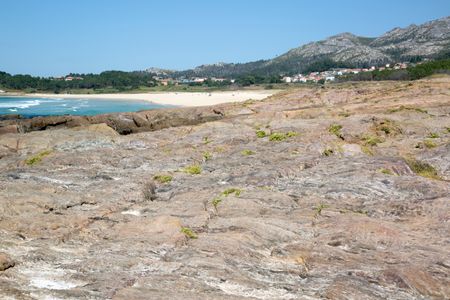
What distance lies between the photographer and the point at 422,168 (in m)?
20.4

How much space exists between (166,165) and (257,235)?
10.3 meters

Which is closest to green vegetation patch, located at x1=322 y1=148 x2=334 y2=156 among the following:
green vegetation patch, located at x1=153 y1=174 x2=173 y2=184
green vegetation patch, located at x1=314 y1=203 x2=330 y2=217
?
green vegetation patch, located at x1=314 y1=203 x2=330 y2=217

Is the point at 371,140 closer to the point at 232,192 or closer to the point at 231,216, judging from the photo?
the point at 232,192

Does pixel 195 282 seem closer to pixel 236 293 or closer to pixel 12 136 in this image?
pixel 236 293

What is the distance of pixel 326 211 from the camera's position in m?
14.9

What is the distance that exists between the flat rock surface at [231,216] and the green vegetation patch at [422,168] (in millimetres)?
99

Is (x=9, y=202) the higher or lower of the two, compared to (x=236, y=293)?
higher

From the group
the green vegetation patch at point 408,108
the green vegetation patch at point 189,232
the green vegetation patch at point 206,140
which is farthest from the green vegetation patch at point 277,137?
the green vegetation patch at point 189,232

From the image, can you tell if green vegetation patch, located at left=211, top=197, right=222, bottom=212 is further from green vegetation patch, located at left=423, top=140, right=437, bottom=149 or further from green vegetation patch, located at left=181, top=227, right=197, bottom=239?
green vegetation patch, located at left=423, top=140, right=437, bottom=149

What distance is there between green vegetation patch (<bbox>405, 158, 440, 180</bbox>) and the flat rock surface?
0.10 meters

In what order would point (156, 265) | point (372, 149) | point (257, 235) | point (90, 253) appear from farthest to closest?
1. point (372, 149)
2. point (257, 235)
3. point (90, 253)
4. point (156, 265)

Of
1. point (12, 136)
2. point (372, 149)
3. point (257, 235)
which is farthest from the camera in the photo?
point (12, 136)

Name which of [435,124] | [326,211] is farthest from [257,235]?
[435,124]

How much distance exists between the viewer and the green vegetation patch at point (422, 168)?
1998 centimetres
